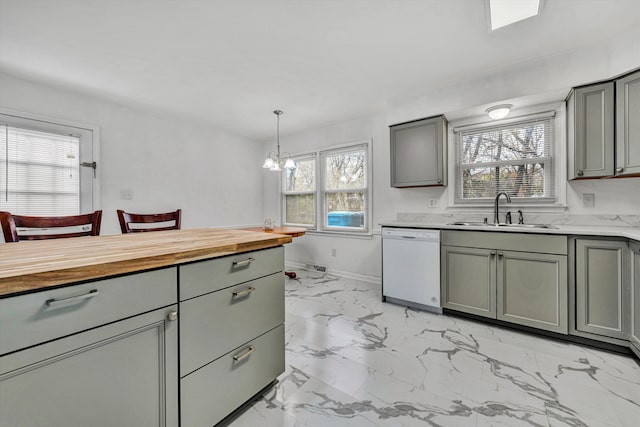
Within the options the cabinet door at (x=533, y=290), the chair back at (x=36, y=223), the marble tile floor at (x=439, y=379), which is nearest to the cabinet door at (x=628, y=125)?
the cabinet door at (x=533, y=290)

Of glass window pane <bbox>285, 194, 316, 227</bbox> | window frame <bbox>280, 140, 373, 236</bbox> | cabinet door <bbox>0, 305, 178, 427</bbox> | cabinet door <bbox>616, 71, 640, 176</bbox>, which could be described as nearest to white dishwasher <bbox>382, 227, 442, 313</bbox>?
window frame <bbox>280, 140, 373, 236</bbox>

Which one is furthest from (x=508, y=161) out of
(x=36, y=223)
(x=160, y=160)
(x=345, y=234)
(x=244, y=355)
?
(x=160, y=160)

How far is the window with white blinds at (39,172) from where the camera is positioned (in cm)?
271

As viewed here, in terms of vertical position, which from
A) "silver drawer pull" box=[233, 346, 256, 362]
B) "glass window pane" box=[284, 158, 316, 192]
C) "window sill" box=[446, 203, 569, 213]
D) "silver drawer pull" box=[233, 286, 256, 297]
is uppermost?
"glass window pane" box=[284, 158, 316, 192]

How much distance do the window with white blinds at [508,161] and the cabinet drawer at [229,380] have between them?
8.93 feet

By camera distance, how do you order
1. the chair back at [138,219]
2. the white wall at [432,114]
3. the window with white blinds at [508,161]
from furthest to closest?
the window with white blinds at [508,161] → the white wall at [432,114] → the chair back at [138,219]

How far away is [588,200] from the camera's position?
2.51 metres

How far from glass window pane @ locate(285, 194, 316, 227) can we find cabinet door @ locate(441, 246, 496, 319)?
8.16ft

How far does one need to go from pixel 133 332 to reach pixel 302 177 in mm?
4076

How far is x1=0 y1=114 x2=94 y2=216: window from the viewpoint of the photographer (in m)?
2.71

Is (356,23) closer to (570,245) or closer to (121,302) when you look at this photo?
(121,302)

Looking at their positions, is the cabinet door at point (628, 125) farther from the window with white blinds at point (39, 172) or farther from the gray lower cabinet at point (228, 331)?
the window with white blinds at point (39, 172)

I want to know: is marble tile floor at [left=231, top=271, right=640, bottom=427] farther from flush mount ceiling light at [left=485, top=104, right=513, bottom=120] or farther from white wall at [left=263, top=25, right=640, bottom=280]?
flush mount ceiling light at [left=485, top=104, right=513, bottom=120]

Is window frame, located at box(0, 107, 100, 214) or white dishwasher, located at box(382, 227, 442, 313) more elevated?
window frame, located at box(0, 107, 100, 214)
